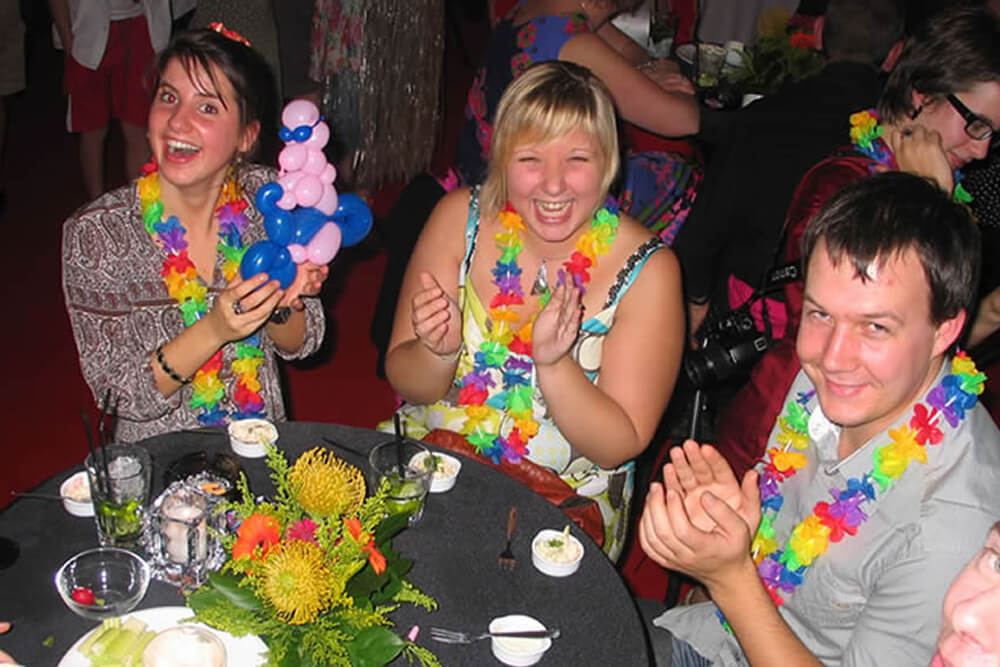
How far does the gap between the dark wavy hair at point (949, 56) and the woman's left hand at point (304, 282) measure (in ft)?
5.37

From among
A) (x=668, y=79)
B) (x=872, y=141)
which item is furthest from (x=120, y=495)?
(x=668, y=79)

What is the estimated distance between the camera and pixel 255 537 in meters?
1.40

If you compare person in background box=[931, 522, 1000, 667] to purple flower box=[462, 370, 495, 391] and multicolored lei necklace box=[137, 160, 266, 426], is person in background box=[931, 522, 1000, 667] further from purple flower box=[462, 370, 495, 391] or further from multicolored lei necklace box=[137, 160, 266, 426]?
multicolored lei necklace box=[137, 160, 266, 426]

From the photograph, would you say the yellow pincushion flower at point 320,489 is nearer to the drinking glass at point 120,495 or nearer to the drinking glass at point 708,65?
the drinking glass at point 120,495

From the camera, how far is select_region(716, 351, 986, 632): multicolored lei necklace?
168 centimetres

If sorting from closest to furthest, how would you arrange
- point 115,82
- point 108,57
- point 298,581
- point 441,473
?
point 298,581 < point 441,473 < point 108,57 < point 115,82

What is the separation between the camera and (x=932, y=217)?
5.40 feet

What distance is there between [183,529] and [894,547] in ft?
4.01

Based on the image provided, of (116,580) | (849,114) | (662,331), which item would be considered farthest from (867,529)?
(849,114)

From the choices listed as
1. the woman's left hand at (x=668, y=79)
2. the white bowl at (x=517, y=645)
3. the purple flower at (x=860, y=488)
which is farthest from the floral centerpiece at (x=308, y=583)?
the woman's left hand at (x=668, y=79)

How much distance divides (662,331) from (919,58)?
3.43 ft

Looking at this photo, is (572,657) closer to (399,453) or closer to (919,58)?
(399,453)

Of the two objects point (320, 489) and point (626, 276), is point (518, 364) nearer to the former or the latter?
point (626, 276)

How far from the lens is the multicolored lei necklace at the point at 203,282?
2.29 m
